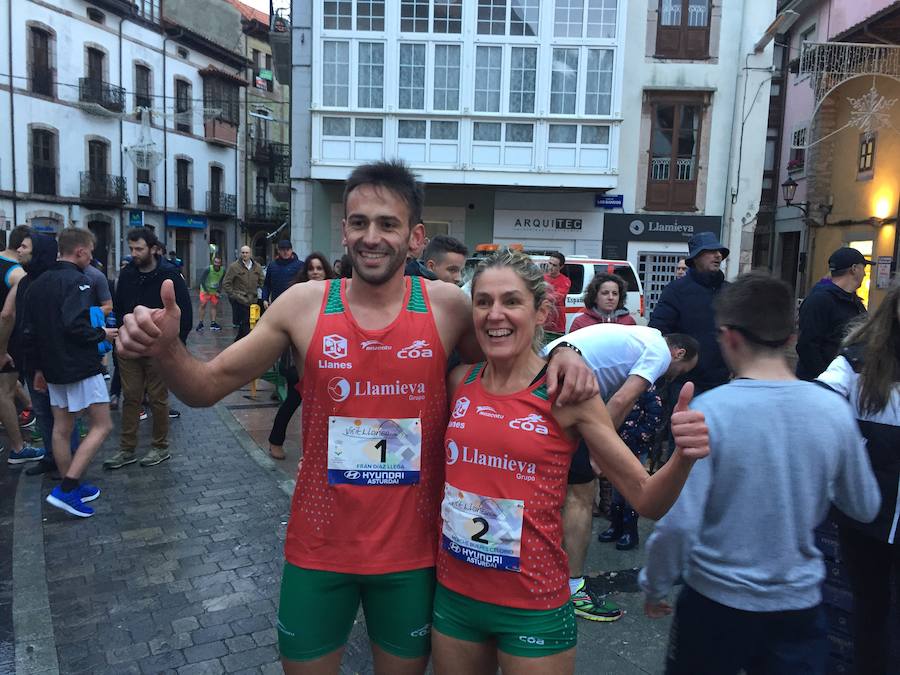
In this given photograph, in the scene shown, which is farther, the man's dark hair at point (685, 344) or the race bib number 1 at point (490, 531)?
the man's dark hair at point (685, 344)

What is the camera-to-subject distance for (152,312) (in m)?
1.85

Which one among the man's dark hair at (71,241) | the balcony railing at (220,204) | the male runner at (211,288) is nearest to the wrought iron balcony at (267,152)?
the balcony railing at (220,204)

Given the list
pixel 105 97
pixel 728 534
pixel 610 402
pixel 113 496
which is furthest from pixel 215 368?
pixel 105 97

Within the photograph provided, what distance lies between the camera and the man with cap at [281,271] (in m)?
8.48

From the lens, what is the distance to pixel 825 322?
486 cm

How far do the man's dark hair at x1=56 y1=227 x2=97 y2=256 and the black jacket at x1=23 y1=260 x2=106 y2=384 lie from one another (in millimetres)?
134

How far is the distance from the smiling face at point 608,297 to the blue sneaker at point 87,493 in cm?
422

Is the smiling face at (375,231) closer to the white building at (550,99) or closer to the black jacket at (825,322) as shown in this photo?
the black jacket at (825,322)

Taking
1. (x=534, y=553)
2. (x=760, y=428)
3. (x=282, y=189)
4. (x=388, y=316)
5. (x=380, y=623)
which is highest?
(x=282, y=189)

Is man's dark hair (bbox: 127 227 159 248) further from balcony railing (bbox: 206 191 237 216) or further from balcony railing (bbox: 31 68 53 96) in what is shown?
balcony railing (bbox: 206 191 237 216)

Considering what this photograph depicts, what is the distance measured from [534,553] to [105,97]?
3273 centimetres

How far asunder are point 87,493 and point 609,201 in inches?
685

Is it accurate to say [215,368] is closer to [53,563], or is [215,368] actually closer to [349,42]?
[53,563]

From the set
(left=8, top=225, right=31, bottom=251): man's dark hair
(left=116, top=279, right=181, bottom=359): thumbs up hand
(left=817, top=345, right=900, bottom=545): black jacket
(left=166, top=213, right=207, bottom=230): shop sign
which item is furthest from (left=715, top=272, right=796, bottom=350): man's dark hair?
(left=166, top=213, right=207, bottom=230): shop sign
